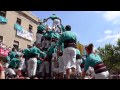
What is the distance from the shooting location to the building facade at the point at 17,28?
1031 inches

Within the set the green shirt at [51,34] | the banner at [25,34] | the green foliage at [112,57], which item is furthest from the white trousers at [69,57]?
the green foliage at [112,57]

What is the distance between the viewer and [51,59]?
1032cm

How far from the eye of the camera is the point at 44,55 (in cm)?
1038

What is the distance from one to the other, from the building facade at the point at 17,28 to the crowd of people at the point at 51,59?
1379 centimetres

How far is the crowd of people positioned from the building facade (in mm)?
13792

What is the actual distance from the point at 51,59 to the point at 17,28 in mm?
18758

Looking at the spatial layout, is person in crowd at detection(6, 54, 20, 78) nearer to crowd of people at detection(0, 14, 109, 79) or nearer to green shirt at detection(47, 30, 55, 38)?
crowd of people at detection(0, 14, 109, 79)

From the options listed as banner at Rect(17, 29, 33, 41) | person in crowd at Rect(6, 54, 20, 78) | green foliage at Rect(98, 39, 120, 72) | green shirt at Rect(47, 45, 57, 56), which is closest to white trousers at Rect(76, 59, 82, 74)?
green shirt at Rect(47, 45, 57, 56)

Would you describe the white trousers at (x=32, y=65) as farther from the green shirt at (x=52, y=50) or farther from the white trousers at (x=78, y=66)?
the white trousers at (x=78, y=66)

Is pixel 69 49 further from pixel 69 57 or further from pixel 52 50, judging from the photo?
pixel 52 50
